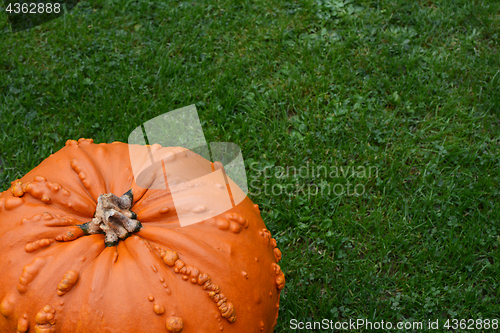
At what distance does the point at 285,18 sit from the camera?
4.76 metres

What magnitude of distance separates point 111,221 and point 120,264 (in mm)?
222

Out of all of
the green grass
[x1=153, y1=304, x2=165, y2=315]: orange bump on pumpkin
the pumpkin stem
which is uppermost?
the pumpkin stem

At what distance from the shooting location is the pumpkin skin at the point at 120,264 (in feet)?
6.07

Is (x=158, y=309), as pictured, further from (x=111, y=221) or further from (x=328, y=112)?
(x=328, y=112)

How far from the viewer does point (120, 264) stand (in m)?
1.93

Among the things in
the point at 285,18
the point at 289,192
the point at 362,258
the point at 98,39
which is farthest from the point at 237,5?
the point at 362,258

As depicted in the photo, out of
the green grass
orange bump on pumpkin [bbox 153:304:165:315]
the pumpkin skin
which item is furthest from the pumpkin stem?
the green grass

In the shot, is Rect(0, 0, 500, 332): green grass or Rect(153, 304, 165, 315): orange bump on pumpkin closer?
Rect(153, 304, 165, 315): orange bump on pumpkin

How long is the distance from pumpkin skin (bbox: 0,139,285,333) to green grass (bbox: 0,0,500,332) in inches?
43.4

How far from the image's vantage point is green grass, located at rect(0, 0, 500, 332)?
3221 millimetres

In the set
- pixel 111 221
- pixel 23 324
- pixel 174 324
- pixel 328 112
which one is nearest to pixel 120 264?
pixel 111 221

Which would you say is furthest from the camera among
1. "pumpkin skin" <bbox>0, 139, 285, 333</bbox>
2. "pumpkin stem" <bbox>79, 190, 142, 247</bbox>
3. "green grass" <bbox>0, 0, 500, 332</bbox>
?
"green grass" <bbox>0, 0, 500, 332</bbox>

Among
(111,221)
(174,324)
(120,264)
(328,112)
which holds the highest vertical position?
(111,221)

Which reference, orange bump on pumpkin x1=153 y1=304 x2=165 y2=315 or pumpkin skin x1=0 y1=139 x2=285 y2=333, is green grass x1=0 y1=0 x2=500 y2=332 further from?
orange bump on pumpkin x1=153 y1=304 x2=165 y2=315
